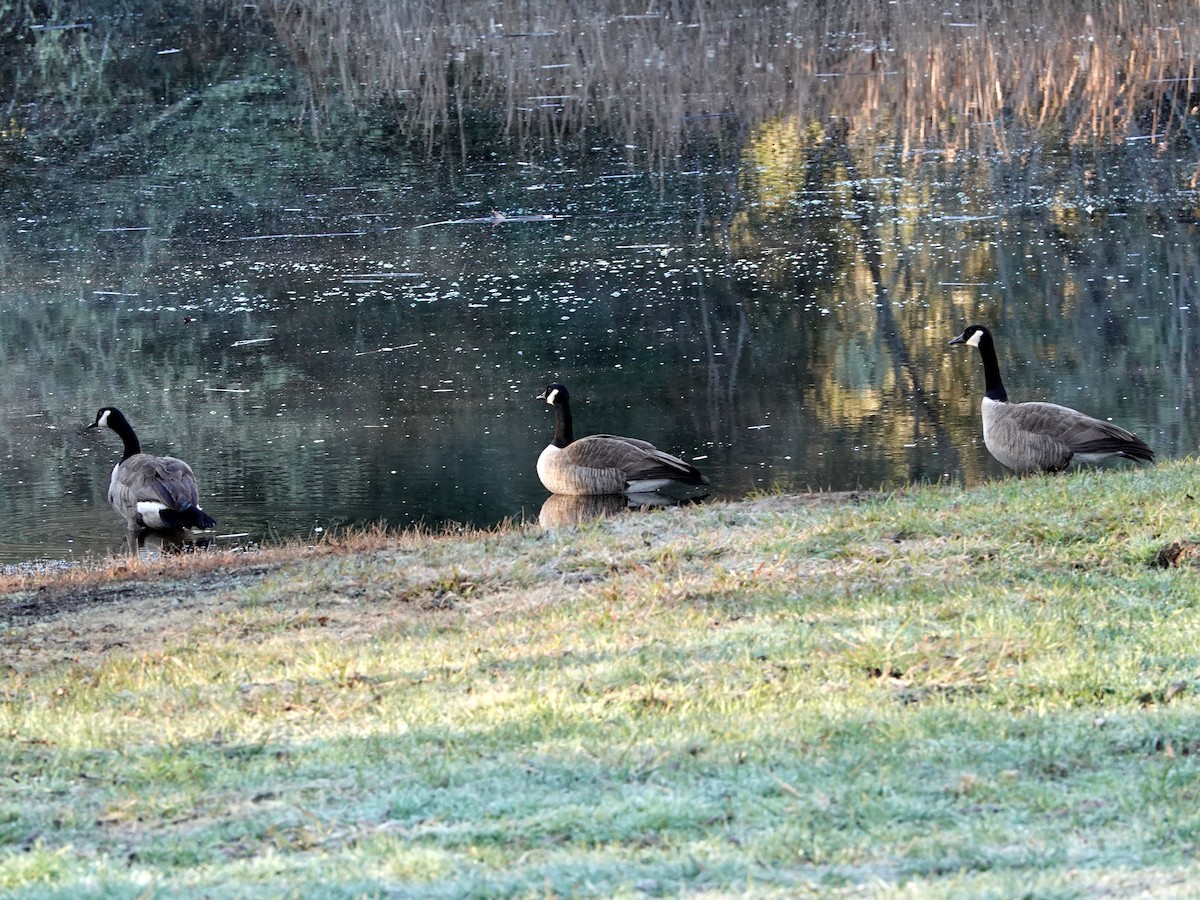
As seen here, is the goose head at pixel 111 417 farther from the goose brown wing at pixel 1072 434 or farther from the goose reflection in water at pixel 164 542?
the goose brown wing at pixel 1072 434

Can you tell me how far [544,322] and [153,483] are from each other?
5485 millimetres

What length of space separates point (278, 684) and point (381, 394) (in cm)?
839

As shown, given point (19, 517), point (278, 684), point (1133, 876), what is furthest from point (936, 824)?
point (19, 517)

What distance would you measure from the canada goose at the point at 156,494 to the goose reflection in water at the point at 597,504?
2.56 m

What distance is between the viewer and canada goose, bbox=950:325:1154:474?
38.4 ft

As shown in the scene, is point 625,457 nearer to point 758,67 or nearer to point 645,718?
point 645,718

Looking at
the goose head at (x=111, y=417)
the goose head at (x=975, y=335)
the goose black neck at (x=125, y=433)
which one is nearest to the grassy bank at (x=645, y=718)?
the goose head at (x=975, y=335)

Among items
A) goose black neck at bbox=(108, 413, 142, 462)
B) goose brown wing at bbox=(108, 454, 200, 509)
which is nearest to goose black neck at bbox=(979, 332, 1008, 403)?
goose brown wing at bbox=(108, 454, 200, 509)

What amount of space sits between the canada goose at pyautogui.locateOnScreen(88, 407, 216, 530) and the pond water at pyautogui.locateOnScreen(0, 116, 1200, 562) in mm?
280

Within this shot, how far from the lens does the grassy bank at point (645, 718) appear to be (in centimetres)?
458

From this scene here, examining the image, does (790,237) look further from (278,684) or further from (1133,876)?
(1133,876)

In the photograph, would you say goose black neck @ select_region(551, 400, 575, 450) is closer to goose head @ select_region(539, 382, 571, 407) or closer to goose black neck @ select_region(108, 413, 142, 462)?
goose head @ select_region(539, 382, 571, 407)

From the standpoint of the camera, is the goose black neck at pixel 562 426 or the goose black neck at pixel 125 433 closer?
the goose black neck at pixel 562 426

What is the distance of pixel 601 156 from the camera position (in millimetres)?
23500
